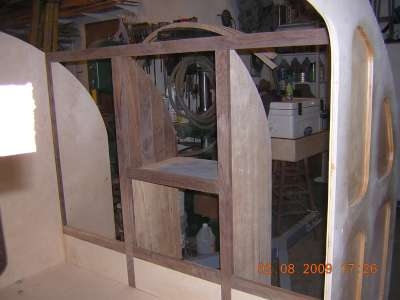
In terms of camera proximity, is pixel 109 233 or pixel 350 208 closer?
pixel 350 208

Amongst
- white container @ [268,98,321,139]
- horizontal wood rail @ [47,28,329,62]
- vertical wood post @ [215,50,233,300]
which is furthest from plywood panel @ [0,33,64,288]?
white container @ [268,98,321,139]

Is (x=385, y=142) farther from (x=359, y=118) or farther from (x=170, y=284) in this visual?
(x=170, y=284)

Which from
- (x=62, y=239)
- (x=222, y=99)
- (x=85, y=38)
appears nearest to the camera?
(x=222, y=99)

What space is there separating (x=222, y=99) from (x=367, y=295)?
2.29 ft

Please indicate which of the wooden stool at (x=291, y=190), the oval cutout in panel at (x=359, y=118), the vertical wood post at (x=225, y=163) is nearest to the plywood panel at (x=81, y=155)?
the vertical wood post at (x=225, y=163)

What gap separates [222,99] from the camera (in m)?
0.97

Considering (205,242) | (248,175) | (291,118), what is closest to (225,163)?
(248,175)

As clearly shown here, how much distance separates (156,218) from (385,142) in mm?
790

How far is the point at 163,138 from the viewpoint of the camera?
4.42 ft

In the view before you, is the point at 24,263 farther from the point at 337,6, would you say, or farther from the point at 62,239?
the point at 337,6

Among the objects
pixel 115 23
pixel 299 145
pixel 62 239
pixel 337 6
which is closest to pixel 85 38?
pixel 115 23

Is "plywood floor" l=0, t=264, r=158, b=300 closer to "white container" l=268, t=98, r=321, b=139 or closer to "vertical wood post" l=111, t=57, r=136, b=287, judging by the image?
"vertical wood post" l=111, t=57, r=136, b=287

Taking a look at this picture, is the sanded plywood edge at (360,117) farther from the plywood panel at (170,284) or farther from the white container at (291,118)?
the white container at (291,118)

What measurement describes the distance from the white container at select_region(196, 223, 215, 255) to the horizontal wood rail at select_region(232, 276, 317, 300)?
127 cm
